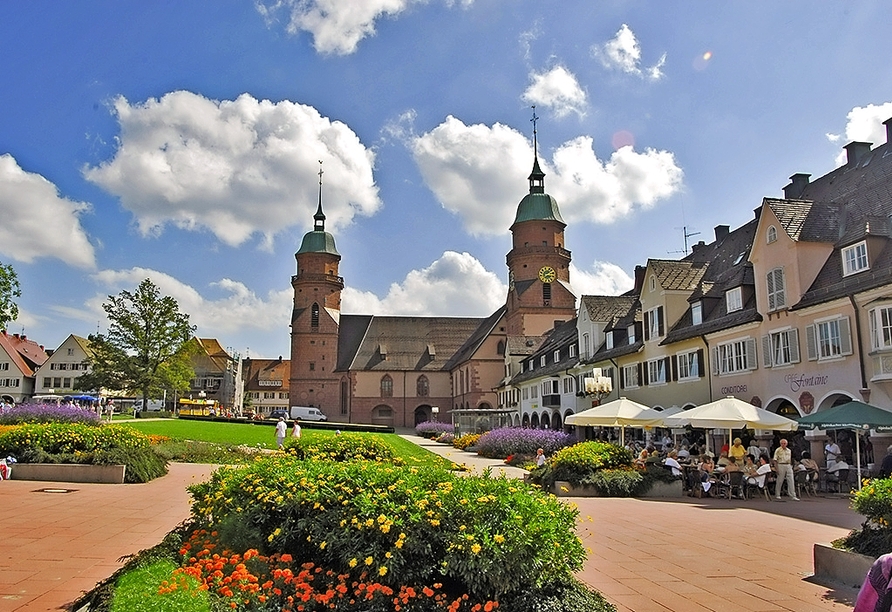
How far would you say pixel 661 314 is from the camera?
3366 cm

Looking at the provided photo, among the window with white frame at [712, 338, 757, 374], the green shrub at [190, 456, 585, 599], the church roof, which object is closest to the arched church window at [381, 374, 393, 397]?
the church roof

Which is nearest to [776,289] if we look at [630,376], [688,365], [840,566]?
[688,365]

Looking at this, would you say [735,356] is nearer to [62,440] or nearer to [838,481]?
[838,481]

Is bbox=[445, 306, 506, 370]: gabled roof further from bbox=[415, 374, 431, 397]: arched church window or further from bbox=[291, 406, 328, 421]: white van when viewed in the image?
bbox=[291, 406, 328, 421]: white van

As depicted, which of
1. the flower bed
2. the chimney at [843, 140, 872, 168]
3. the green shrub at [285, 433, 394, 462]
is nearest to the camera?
the green shrub at [285, 433, 394, 462]

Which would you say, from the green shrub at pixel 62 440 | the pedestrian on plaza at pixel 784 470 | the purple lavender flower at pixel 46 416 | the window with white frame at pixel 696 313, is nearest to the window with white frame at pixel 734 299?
the window with white frame at pixel 696 313

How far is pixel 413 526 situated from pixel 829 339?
1982cm

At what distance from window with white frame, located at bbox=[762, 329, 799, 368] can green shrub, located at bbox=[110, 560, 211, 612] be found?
22529 mm

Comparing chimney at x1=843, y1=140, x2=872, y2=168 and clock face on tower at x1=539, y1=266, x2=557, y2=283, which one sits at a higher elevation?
clock face on tower at x1=539, y1=266, x2=557, y2=283

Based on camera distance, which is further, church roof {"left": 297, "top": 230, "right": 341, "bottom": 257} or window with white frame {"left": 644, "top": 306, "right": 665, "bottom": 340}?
church roof {"left": 297, "top": 230, "right": 341, "bottom": 257}

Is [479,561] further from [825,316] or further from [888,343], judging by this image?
[825,316]

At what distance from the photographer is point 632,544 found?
35.8 feet

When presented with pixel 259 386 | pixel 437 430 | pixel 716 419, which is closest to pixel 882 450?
pixel 716 419

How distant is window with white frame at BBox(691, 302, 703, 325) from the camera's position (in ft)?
101
